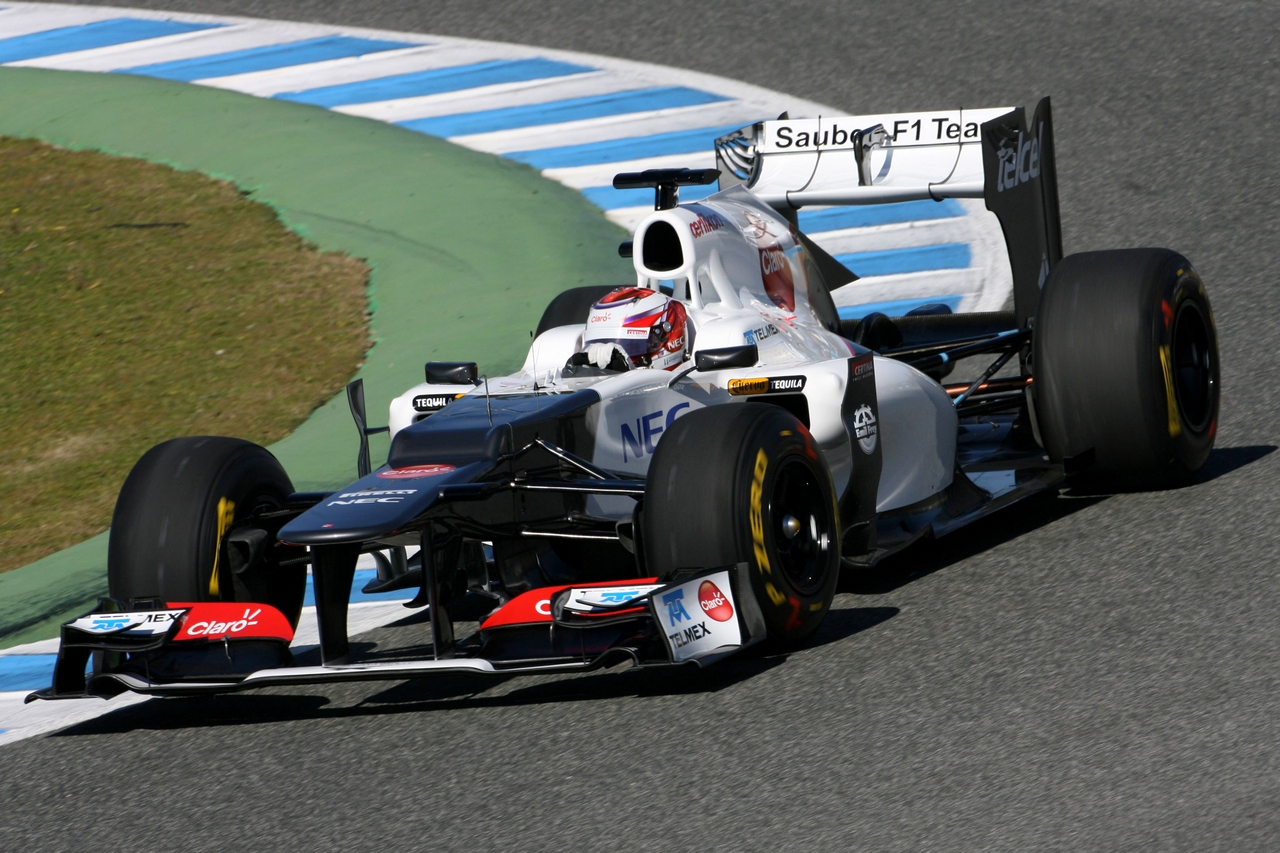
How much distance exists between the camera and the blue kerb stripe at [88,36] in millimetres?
17984

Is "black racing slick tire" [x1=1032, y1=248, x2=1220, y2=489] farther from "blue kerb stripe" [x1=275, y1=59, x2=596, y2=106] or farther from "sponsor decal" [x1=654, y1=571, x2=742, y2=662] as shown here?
"blue kerb stripe" [x1=275, y1=59, x2=596, y2=106]

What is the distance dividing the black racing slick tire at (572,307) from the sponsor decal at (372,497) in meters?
3.15

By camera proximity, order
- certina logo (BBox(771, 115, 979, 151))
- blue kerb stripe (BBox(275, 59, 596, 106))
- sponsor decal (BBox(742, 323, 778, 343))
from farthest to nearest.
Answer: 1. blue kerb stripe (BBox(275, 59, 596, 106))
2. certina logo (BBox(771, 115, 979, 151))
3. sponsor decal (BBox(742, 323, 778, 343))

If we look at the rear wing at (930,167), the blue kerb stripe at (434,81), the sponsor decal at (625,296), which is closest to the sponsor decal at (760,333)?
the sponsor decal at (625,296)

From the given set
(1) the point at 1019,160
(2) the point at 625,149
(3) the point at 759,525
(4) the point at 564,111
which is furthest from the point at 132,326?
(3) the point at 759,525

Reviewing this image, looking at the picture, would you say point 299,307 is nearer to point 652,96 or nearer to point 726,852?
point 652,96

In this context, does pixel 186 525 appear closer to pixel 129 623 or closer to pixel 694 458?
pixel 129 623

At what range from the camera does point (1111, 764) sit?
458cm

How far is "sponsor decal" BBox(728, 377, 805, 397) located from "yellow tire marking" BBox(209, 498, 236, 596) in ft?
Result: 6.49

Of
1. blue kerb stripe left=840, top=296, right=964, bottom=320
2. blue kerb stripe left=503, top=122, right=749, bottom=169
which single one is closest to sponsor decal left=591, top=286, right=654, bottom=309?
blue kerb stripe left=840, top=296, right=964, bottom=320

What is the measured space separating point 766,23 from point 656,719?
40.8 ft

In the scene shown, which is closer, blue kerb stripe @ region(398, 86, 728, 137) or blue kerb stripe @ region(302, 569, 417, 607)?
blue kerb stripe @ region(302, 569, 417, 607)

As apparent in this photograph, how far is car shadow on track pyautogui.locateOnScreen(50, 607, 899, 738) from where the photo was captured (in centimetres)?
574

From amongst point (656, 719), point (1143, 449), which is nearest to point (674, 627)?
point (656, 719)
